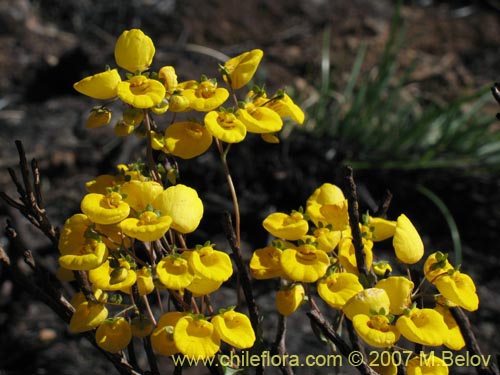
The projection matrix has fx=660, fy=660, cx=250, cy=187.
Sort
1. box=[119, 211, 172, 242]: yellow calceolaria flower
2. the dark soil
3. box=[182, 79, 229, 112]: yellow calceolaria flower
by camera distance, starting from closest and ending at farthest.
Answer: box=[119, 211, 172, 242]: yellow calceolaria flower
box=[182, 79, 229, 112]: yellow calceolaria flower
the dark soil

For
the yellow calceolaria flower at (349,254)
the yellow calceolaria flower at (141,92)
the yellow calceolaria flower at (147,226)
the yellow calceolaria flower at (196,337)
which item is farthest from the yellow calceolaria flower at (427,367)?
the yellow calceolaria flower at (141,92)

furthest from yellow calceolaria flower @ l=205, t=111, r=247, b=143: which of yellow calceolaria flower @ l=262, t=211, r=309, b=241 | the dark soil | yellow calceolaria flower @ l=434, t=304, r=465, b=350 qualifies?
the dark soil

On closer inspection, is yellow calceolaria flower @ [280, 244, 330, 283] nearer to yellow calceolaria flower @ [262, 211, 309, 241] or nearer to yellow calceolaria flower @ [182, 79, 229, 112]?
yellow calceolaria flower @ [262, 211, 309, 241]

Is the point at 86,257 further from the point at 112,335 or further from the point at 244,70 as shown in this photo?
the point at 244,70

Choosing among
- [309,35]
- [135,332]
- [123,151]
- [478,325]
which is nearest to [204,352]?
[135,332]

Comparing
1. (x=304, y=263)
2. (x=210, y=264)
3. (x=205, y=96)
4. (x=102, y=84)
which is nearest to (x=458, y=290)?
(x=304, y=263)

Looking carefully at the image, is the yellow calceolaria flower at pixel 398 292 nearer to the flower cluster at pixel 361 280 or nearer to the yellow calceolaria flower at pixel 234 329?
the flower cluster at pixel 361 280
